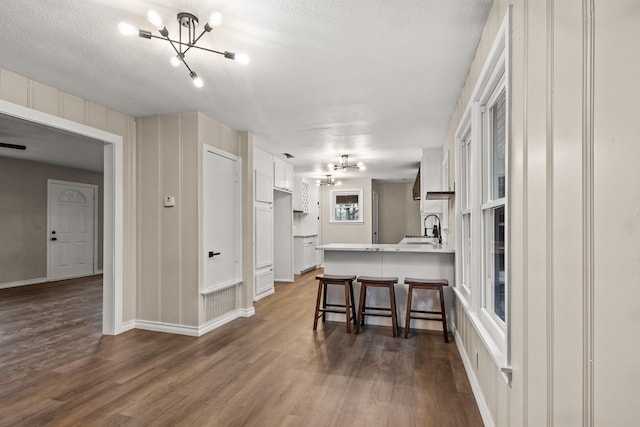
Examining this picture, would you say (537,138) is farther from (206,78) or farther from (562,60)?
(206,78)

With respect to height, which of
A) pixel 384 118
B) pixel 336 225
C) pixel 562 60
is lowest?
pixel 336 225

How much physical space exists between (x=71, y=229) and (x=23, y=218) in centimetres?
95

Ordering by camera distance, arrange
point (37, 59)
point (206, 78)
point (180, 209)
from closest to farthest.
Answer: point (37, 59) → point (206, 78) → point (180, 209)

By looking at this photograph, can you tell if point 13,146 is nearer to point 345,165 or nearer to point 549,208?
point 345,165

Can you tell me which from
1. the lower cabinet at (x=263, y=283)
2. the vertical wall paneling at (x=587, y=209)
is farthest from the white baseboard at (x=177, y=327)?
the vertical wall paneling at (x=587, y=209)

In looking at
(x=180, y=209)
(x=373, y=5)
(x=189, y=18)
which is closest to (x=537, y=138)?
(x=373, y=5)

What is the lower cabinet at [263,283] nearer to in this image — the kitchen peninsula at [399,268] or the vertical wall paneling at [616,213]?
the kitchen peninsula at [399,268]

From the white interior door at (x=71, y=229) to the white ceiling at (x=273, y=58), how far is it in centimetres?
514

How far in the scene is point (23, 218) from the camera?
673 centimetres

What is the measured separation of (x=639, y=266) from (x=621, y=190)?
0.55ft

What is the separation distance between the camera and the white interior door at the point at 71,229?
23.7 ft

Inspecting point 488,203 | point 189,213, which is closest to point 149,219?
point 189,213

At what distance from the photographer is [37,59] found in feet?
8.31

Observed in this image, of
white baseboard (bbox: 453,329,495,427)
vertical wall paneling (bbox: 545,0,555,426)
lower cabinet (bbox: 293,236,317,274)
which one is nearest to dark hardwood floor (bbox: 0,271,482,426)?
white baseboard (bbox: 453,329,495,427)
